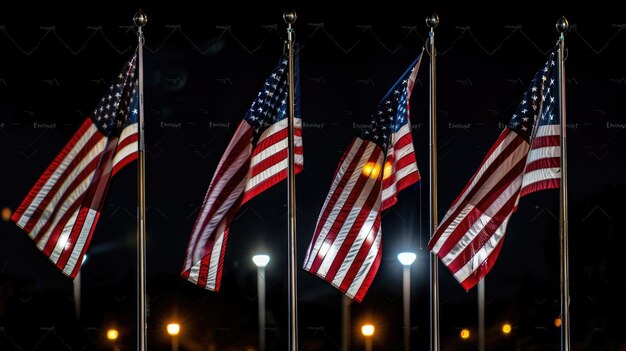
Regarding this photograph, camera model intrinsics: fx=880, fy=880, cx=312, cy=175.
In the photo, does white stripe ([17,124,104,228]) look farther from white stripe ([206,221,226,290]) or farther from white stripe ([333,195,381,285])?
white stripe ([333,195,381,285])

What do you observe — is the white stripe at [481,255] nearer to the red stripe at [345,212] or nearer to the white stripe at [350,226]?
the white stripe at [350,226]

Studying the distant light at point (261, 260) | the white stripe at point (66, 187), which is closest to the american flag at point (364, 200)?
the distant light at point (261, 260)

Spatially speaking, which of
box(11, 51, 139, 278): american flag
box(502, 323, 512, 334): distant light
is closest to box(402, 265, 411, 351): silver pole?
box(502, 323, 512, 334): distant light

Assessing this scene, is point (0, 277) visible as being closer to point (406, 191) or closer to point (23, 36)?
point (23, 36)

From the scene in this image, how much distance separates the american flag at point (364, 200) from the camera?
8445mm

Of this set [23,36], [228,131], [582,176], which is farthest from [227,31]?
[582,176]

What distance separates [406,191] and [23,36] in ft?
15.6

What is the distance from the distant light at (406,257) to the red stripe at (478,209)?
1855 mm

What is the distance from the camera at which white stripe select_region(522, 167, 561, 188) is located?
335 inches

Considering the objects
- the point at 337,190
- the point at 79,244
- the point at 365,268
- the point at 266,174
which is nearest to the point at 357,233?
the point at 365,268

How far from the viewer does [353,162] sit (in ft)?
28.1

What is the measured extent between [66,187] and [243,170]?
5.54ft

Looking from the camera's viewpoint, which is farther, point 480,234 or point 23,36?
point 23,36

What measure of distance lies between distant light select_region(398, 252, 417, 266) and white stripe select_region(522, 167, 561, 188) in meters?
2.04
